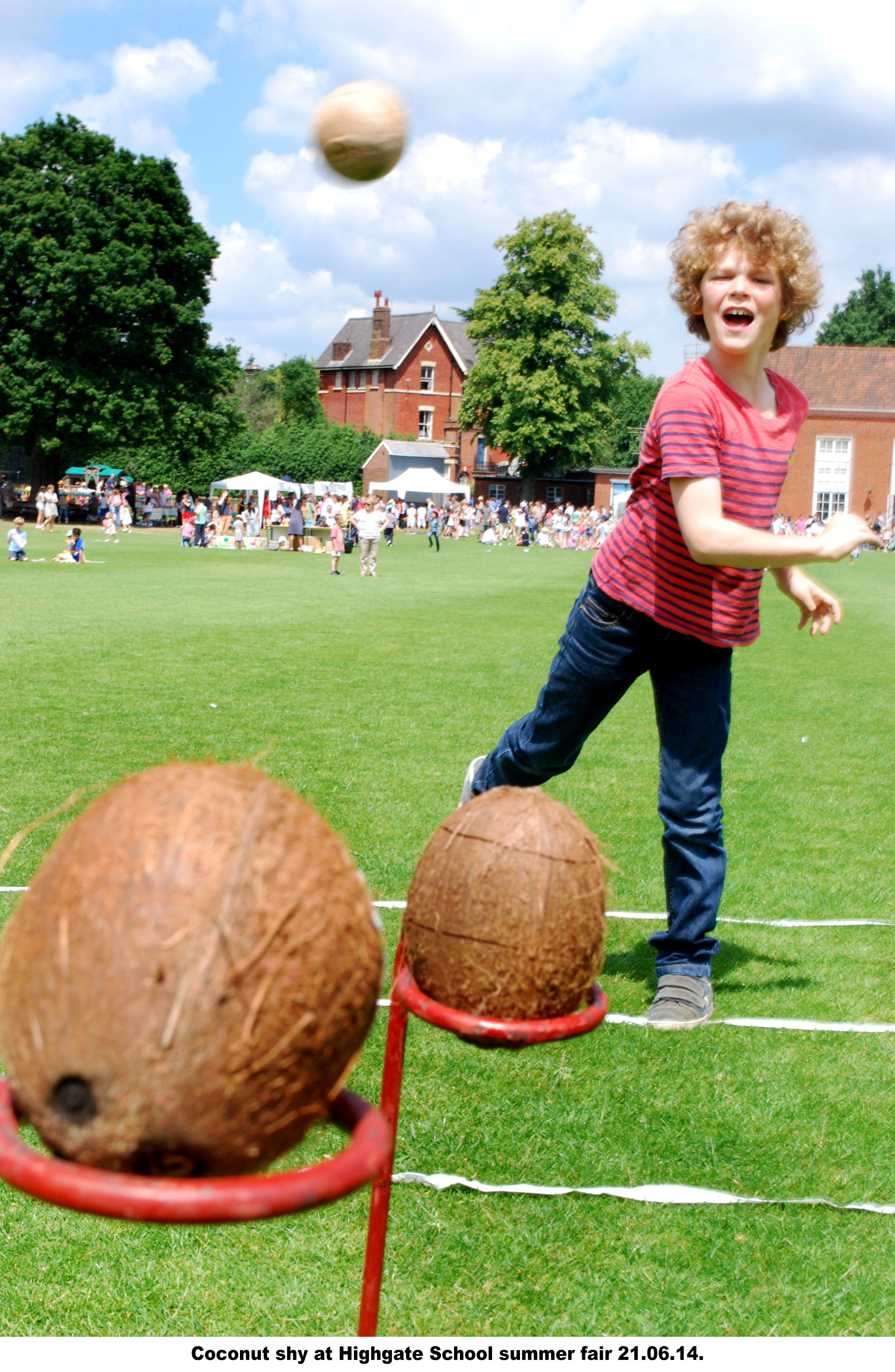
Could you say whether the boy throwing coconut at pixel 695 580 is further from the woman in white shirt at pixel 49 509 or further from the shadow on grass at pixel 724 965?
the woman in white shirt at pixel 49 509

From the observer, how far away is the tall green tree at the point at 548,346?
72875mm

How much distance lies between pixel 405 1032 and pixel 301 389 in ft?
347

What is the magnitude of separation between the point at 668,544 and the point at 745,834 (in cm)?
393

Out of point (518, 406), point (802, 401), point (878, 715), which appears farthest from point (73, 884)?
point (518, 406)

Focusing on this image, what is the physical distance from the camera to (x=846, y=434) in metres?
82.2

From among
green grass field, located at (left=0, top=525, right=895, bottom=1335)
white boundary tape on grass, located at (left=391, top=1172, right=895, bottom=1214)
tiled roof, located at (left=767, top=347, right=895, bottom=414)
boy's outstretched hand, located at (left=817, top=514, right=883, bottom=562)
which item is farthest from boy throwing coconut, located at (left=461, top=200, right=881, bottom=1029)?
tiled roof, located at (left=767, top=347, right=895, bottom=414)

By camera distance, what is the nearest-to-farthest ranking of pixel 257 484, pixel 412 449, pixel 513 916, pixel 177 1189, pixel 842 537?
pixel 177 1189
pixel 513 916
pixel 842 537
pixel 257 484
pixel 412 449

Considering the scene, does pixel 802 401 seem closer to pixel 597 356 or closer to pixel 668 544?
pixel 668 544

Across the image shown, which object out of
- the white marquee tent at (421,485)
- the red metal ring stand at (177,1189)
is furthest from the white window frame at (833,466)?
the red metal ring stand at (177,1189)

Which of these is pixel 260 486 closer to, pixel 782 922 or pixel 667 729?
pixel 782 922

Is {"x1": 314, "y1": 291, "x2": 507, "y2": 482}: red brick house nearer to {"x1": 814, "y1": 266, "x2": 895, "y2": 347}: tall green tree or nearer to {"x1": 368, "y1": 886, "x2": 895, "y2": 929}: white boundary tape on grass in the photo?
{"x1": 814, "y1": 266, "x2": 895, "y2": 347}: tall green tree

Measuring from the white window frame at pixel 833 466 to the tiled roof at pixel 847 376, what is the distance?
6.74 feet

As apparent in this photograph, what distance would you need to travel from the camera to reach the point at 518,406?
74.0 meters

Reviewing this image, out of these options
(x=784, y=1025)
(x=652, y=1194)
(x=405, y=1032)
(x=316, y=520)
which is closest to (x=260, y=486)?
(x=316, y=520)
